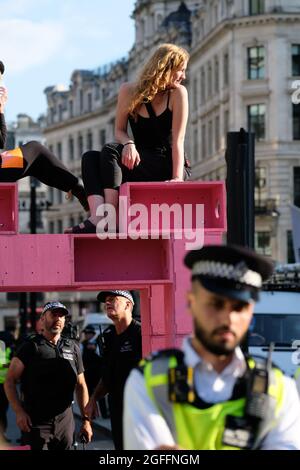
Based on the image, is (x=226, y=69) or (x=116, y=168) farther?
(x=226, y=69)

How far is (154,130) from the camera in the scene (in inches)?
360

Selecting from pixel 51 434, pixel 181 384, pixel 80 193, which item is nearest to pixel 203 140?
pixel 51 434

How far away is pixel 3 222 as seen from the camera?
8844mm

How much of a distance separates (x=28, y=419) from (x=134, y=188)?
7.27 feet

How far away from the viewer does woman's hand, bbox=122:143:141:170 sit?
353 inches

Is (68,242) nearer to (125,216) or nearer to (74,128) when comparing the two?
(125,216)

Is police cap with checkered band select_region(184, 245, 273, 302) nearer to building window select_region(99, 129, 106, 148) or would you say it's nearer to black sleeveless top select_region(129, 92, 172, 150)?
black sleeveless top select_region(129, 92, 172, 150)

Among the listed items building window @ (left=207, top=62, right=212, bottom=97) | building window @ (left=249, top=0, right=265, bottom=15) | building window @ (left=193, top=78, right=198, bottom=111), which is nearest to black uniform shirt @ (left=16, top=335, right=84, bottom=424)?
building window @ (left=249, top=0, right=265, bottom=15)

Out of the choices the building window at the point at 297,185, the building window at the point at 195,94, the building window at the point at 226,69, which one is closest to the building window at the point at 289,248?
the building window at the point at 297,185

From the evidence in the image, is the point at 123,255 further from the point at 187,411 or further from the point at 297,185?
the point at 297,185

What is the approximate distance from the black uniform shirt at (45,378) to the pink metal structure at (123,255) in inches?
56.4

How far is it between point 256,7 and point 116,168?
6620 cm

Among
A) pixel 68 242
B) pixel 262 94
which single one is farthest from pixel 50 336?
pixel 262 94

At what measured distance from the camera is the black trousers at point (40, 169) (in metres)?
9.12
